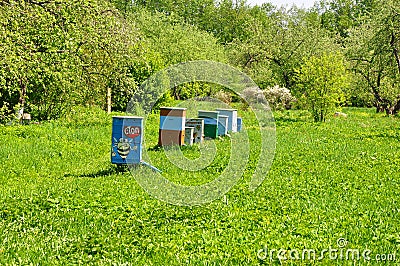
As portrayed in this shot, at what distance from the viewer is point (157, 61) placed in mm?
28578

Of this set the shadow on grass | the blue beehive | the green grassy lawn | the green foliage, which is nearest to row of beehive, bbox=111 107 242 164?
the blue beehive

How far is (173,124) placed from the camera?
529 inches

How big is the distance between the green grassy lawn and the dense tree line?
7.10ft

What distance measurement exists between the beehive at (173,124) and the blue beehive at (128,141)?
9.17 feet

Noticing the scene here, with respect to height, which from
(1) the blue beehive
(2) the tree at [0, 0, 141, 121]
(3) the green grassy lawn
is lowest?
(3) the green grassy lawn

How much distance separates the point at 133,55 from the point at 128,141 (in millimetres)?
5259

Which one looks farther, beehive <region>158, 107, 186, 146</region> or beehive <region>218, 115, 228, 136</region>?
beehive <region>218, 115, 228, 136</region>

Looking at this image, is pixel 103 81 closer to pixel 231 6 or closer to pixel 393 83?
pixel 393 83

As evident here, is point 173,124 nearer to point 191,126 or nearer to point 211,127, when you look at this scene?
point 191,126

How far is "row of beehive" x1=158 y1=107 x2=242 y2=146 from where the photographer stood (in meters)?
13.4

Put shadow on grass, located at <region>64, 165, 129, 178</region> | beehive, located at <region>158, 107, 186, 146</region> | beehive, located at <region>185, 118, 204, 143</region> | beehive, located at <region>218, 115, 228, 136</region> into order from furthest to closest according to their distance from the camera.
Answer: beehive, located at <region>218, 115, 228, 136</region>, beehive, located at <region>185, 118, 204, 143</region>, beehive, located at <region>158, 107, 186, 146</region>, shadow on grass, located at <region>64, 165, 129, 178</region>

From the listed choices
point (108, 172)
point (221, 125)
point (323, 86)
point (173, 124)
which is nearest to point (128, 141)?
point (108, 172)

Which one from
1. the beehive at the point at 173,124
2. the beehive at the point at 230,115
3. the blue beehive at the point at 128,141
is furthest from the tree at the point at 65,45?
the beehive at the point at 230,115

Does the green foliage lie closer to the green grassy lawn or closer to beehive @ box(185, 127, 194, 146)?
the green grassy lawn
